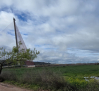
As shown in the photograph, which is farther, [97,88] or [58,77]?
[58,77]

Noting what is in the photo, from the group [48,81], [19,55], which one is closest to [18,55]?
[19,55]

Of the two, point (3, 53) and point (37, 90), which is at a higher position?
point (3, 53)

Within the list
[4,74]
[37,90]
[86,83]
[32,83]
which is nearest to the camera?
[86,83]

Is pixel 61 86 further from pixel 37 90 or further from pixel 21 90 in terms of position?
pixel 21 90

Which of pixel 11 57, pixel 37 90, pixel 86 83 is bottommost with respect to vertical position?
pixel 37 90

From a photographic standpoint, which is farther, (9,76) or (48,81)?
(9,76)

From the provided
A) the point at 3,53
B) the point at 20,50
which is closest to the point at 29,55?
the point at 20,50

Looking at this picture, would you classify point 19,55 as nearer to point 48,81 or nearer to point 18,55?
point 18,55

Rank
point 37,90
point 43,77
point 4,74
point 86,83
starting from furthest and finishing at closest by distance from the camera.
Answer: point 4,74, point 43,77, point 37,90, point 86,83

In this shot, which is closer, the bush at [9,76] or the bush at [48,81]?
the bush at [48,81]

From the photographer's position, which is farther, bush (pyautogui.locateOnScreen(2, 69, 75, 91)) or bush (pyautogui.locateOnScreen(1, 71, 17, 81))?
bush (pyautogui.locateOnScreen(1, 71, 17, 81))

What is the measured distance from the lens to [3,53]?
47.0 ft

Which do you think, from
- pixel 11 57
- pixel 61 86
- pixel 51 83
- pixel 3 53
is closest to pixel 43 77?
pixel 51 83

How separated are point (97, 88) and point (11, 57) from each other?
31.1ft
